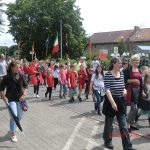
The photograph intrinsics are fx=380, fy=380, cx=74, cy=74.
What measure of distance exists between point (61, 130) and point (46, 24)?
49897mm

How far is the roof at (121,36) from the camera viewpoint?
90.7m

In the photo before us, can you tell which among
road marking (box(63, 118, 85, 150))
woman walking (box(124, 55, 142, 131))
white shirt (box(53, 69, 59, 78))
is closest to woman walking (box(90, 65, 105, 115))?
road marking (box(63, 118, 85, 150))

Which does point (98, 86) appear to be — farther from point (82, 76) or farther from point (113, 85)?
point (113, 85)

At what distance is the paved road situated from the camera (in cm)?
760

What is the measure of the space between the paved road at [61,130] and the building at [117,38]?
74.4 m

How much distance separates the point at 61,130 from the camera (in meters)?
9.06

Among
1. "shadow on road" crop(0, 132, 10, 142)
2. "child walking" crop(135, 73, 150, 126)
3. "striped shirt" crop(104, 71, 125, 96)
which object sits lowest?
"shadow on road" crop(0, 132, 10, 142)

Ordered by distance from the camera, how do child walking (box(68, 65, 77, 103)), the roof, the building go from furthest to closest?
the roof < the building < child walking (box(68, 65, 77, 103))

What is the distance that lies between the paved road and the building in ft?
244

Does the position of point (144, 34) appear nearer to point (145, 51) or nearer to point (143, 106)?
point (145, 51)

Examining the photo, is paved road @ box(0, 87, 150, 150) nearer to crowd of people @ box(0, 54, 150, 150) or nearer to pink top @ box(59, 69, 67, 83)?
crowd of people @ box(0, 54, 150, 150)

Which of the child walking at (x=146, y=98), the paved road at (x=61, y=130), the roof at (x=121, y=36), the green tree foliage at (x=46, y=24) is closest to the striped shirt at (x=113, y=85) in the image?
the paved road at (x=61, y=130)

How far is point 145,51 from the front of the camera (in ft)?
156

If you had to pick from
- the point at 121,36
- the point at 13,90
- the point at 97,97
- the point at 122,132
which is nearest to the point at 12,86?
the point at 13,90
